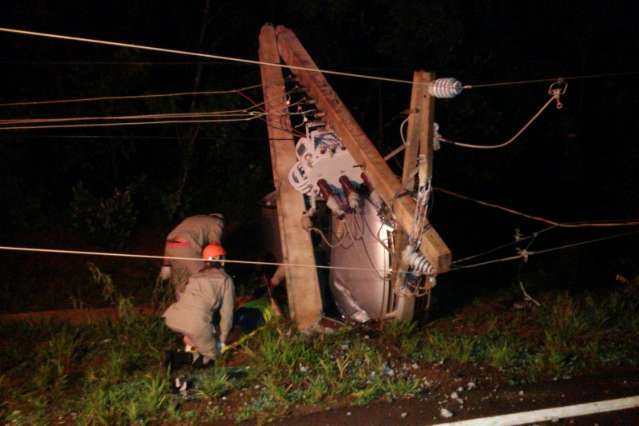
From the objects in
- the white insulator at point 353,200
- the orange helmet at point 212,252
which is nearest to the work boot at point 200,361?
the orange helmet at point 212,252

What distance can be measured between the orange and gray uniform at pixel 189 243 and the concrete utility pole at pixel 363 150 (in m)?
2.42

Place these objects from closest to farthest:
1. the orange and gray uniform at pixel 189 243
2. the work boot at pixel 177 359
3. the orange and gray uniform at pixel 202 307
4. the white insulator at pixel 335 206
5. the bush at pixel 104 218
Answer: the orange and gray uniform at pixel 202 307 → the work boot at pixel 177 359 → the white insulator at pixel 335 206 → the orange and gray uniform at pixel 189 243 → the bush at pixel 104 218

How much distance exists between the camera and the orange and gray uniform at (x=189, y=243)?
8.44 m

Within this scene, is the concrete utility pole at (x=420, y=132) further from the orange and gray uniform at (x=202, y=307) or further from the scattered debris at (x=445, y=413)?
the orange and gray uniform at (x=202, y=307)

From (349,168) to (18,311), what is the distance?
17.9 ft

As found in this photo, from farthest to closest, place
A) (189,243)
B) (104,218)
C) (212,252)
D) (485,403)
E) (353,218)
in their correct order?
(104,218), (189,243), (353,218), (212,252), (485,403)

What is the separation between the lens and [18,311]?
29.7 ft

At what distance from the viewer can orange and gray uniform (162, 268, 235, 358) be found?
6687 millimetres

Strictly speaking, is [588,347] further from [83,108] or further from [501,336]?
[83,108]

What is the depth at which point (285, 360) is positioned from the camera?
6.22 metres

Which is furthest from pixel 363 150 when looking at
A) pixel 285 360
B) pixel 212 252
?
pixel 285 360

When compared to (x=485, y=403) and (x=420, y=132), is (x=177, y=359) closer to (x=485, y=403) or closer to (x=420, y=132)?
(x=485, y=403)

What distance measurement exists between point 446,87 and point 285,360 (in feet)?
10.2

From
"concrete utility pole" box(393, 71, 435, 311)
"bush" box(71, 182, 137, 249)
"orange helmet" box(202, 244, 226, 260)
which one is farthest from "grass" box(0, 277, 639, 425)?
"bush" box(71, 182, 137, 249)
